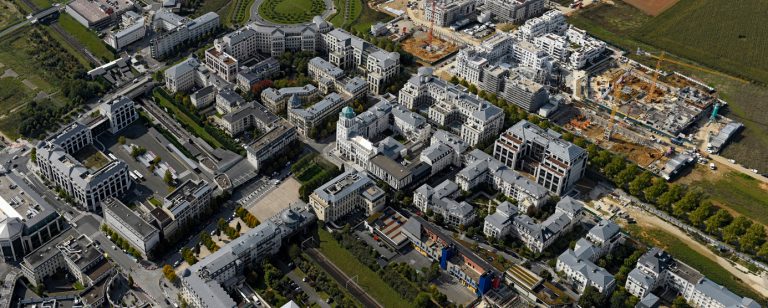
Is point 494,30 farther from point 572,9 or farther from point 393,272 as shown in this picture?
point 393,272

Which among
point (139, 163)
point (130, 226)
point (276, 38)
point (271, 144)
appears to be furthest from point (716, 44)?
point (130, 226)

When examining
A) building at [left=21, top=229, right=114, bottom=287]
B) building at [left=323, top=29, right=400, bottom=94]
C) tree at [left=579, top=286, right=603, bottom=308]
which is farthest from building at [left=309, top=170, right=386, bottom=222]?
tree at [left=579, top=286, right=603, bottom=308]

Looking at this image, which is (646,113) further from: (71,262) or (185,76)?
(71,262)

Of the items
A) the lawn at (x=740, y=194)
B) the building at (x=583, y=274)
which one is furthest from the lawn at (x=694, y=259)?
the building at (x=583, y=274)

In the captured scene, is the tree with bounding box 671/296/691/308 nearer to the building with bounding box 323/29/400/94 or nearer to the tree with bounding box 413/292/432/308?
the tree with bounding box 413/292/432/308

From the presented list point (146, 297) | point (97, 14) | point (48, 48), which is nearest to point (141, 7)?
point (97, 14)

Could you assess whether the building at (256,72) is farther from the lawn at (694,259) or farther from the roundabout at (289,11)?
the lawn at (694,259)
